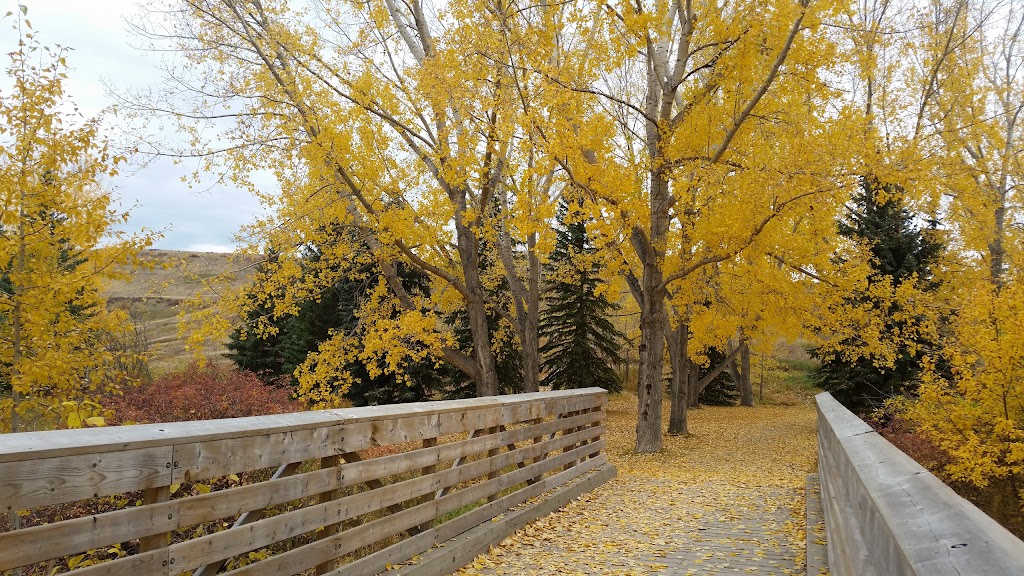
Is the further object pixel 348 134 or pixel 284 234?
pixel 284 234

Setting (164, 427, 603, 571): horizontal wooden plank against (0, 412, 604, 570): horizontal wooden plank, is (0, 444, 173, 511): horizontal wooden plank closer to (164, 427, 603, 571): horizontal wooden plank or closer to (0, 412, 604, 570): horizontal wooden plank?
(0, 412, 604, 570): horizontal wooden plank

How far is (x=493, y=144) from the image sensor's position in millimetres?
12469

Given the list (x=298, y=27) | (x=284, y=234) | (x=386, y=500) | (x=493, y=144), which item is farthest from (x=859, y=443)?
(x=298, y=27)

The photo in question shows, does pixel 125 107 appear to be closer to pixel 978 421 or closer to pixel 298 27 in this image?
pixel 298 27

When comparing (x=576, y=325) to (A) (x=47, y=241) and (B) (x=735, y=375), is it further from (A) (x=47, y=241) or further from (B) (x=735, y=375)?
(A) (x=47, y=241)

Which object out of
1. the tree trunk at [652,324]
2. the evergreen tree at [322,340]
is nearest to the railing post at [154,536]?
the tree trunk at [652,324]

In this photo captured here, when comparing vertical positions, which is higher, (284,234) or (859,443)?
(284,234)

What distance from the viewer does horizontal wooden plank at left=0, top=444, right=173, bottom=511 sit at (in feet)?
7.59

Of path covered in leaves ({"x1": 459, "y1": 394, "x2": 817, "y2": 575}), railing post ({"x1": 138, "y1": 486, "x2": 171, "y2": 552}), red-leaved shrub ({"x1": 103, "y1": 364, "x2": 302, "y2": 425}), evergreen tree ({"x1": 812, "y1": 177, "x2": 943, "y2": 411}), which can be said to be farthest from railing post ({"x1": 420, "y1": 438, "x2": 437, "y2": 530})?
evergreen tree ({"x1": 812, "y1": 177, "x2": 943, "y2": 411})

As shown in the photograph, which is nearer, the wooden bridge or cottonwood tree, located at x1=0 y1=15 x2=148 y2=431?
the wooden bridge

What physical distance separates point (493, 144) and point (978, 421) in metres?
8.16

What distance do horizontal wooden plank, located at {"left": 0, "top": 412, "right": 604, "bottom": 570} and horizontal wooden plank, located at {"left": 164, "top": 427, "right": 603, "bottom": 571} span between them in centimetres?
9

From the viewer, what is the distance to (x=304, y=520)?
12.1 feet

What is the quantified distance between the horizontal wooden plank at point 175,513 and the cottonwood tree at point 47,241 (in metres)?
3.41
